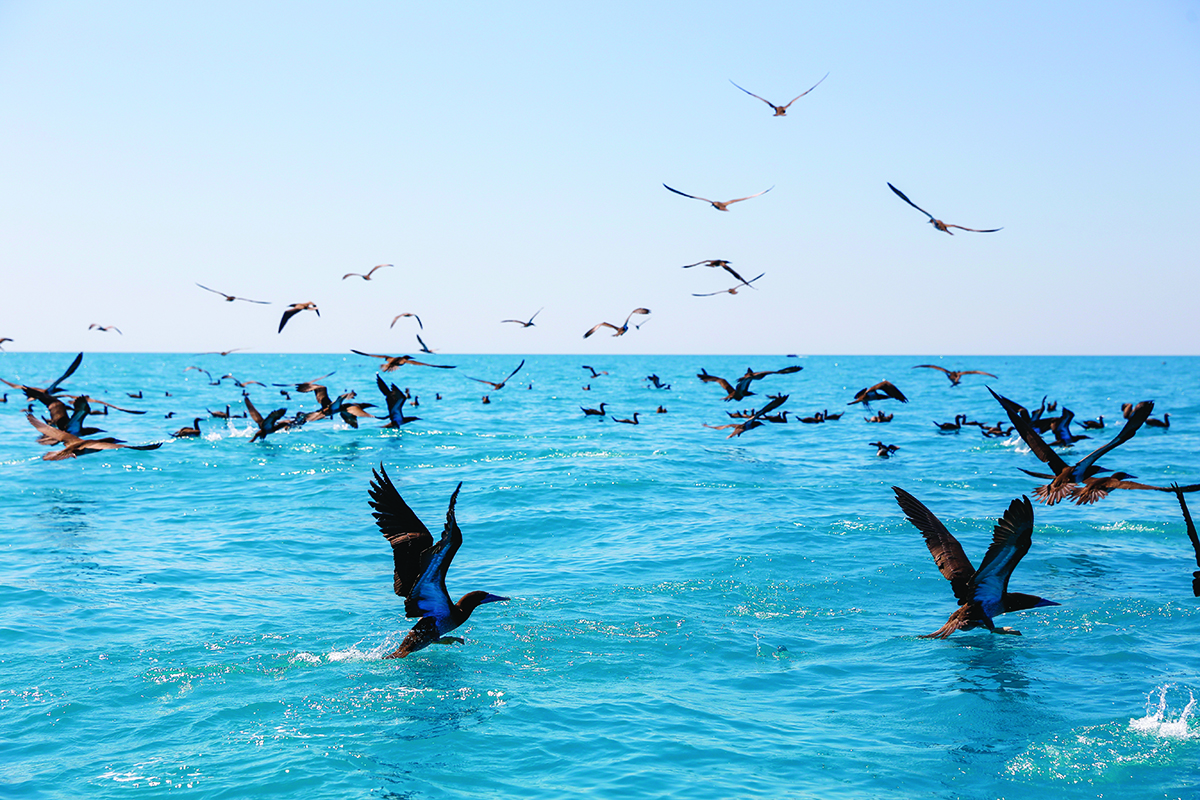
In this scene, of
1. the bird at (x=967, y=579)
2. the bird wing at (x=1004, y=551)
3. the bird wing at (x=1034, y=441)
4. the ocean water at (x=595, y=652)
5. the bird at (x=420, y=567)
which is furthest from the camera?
the bird wing at (x=1034, y=441)

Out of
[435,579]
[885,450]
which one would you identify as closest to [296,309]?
[435,579]

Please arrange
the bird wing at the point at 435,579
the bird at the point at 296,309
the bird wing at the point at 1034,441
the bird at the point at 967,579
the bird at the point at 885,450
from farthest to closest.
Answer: the bird at the point at 885,450 < the bird at the point at 296,309 < the bird wing at the point at 1034,441 < the bird at the point at 967,579 < the bird wing at the point at 435,579

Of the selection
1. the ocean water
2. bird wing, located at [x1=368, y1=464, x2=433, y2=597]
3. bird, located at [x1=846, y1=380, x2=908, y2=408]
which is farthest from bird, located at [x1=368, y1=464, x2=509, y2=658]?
bird, located at [x1=846, y1=380, x2=908, y2=408]

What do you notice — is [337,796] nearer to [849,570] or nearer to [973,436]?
[849,570]

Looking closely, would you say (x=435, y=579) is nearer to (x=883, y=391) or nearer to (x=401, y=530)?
(x=401, y=530)

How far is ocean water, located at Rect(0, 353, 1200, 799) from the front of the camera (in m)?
7.49

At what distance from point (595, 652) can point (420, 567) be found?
Result: 2763 millimetres

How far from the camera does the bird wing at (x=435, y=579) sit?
26.3 feet

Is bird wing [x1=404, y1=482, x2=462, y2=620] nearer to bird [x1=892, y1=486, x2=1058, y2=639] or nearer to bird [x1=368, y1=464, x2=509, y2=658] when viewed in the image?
bird [x1=368, y1=464, x2=509, y2=658]

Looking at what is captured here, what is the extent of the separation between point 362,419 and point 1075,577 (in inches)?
1360

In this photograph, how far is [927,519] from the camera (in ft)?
32.5

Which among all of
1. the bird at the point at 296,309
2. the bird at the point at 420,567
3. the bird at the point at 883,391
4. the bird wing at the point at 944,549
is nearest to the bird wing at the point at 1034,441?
the bird wing at the point at 944,549

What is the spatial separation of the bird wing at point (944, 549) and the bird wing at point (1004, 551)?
0.14 m

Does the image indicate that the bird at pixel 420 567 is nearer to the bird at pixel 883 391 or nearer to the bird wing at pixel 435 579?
the bird wing at pixel 435 579
